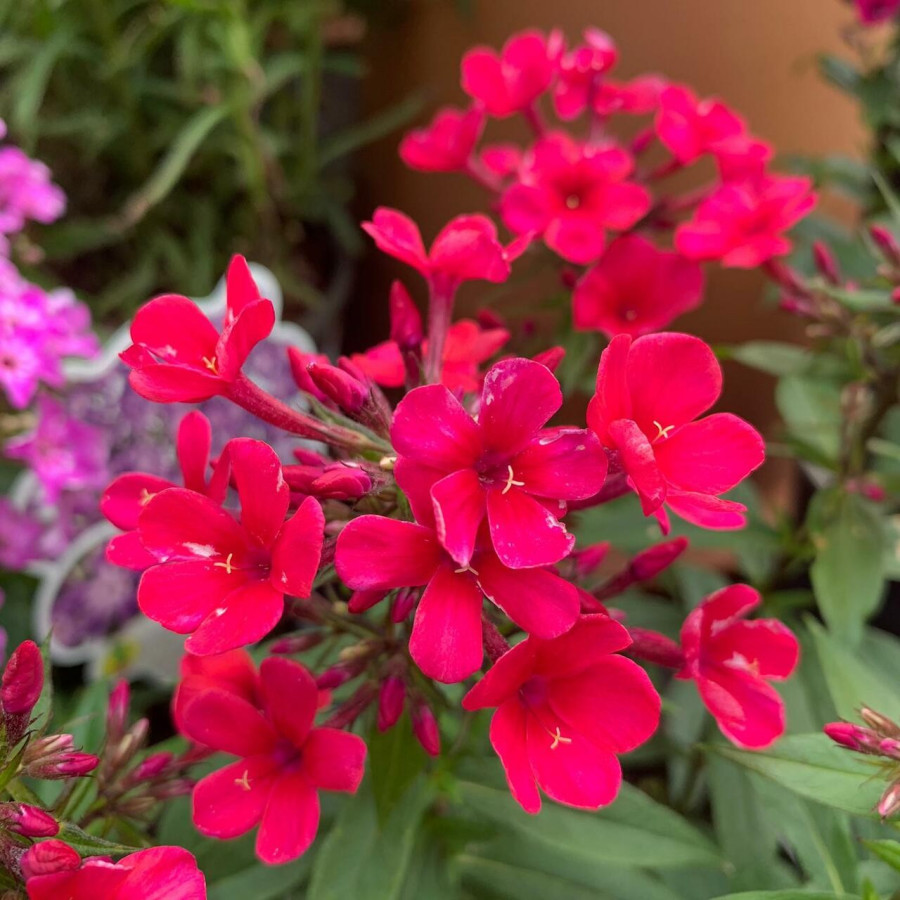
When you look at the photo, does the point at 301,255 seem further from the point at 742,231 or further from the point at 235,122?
the point at 742,231

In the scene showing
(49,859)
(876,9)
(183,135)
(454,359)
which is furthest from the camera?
(183,135)

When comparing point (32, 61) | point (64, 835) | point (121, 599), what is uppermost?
point (64, 835)

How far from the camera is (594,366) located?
82 cm

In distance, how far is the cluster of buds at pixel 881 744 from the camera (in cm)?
42

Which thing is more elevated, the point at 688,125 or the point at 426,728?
the point at 688,125

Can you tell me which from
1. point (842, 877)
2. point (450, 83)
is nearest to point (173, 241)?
point (450, 83)

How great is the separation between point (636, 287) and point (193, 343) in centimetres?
36

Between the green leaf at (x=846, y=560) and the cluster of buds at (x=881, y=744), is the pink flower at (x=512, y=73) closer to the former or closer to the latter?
the green leaf at (x=846, y=560)

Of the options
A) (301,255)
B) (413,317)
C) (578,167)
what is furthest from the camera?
(301,255)

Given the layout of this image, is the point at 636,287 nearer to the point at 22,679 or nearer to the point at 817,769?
the point at 817,769

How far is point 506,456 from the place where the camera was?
41 centimetres

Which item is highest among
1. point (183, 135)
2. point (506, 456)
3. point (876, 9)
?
point (876, 9)

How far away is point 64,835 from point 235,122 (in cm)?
92

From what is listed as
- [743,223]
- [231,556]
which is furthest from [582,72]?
[231,556]
